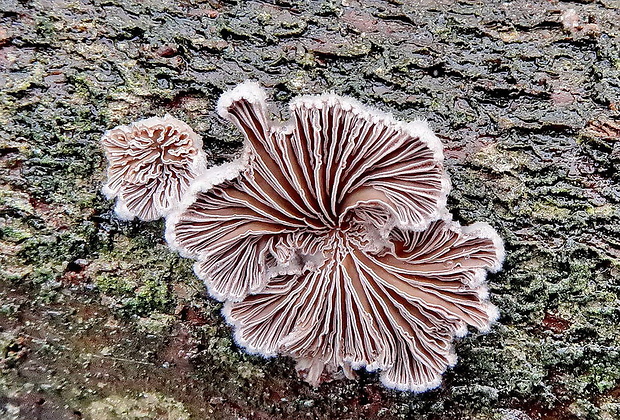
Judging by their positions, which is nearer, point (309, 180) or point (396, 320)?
point (309, 180)

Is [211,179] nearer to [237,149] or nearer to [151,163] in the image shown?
[151,163]

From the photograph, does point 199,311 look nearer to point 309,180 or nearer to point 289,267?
point 289,267

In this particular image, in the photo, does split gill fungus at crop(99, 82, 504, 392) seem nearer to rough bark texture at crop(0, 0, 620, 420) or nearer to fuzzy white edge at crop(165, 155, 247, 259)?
fuzzy white edge at crop(165, 155, 247, 259)

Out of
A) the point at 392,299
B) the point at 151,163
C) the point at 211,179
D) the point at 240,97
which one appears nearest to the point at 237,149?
the point at 151,163

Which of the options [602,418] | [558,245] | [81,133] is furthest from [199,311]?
[602,418]

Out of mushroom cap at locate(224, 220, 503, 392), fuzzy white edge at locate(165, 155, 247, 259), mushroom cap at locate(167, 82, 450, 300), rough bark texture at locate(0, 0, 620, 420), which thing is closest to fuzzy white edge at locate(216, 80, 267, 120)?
mushroom cap at locate(167, 82, 450, 300)

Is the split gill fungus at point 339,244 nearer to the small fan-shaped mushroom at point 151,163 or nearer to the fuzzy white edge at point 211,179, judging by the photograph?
the fuzzy white edge at point 211,179
